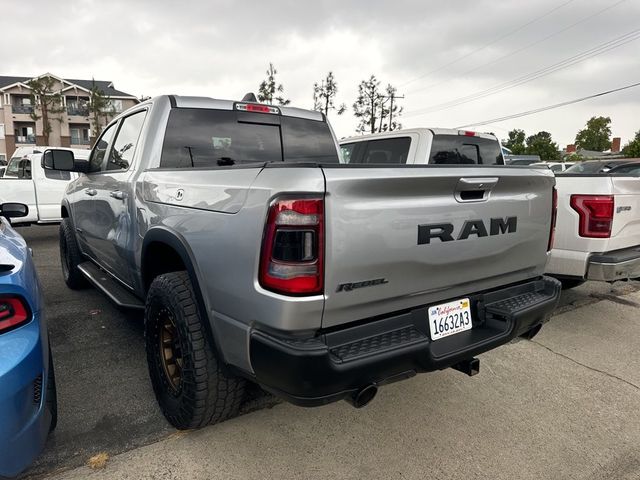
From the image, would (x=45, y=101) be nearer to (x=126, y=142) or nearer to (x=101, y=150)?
(x=101, y=150)

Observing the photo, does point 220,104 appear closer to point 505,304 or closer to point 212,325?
point 212,325

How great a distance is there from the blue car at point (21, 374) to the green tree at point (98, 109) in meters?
48.6

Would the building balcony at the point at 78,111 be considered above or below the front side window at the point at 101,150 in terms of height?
above

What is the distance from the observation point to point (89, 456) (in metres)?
2.32

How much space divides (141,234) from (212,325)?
3.72 feet

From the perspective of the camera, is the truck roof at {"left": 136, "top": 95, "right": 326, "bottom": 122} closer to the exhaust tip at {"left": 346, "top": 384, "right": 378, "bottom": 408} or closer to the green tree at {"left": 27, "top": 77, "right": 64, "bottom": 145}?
the exhaust tip at {"left": 346, "top": 384, "right": 378, "bottom": 408}

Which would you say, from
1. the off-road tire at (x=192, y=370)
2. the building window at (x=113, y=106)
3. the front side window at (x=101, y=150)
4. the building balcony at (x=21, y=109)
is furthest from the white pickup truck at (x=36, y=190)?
the building balcony at (x=21, y=109)

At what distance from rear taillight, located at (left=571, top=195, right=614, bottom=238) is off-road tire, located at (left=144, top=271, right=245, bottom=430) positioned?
3378 mm

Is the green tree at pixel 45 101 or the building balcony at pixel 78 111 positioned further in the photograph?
the building balcony at pixel 78 111

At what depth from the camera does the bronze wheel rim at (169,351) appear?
8.35 feet

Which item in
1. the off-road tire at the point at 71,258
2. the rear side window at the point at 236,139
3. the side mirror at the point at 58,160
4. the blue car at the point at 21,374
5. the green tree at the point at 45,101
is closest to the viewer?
the blue car at the point at 21,374

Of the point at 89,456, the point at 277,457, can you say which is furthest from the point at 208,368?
the point at 89,456

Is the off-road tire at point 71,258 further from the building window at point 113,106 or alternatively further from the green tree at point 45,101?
the building window at point 113,106

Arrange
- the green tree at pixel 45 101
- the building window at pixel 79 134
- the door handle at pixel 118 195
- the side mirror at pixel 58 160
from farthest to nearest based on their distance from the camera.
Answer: the building window at pixel 79 134, the green tree at pixel 45 101, the side mirror at pixel 58 160, the door handle at pixel 118 195
